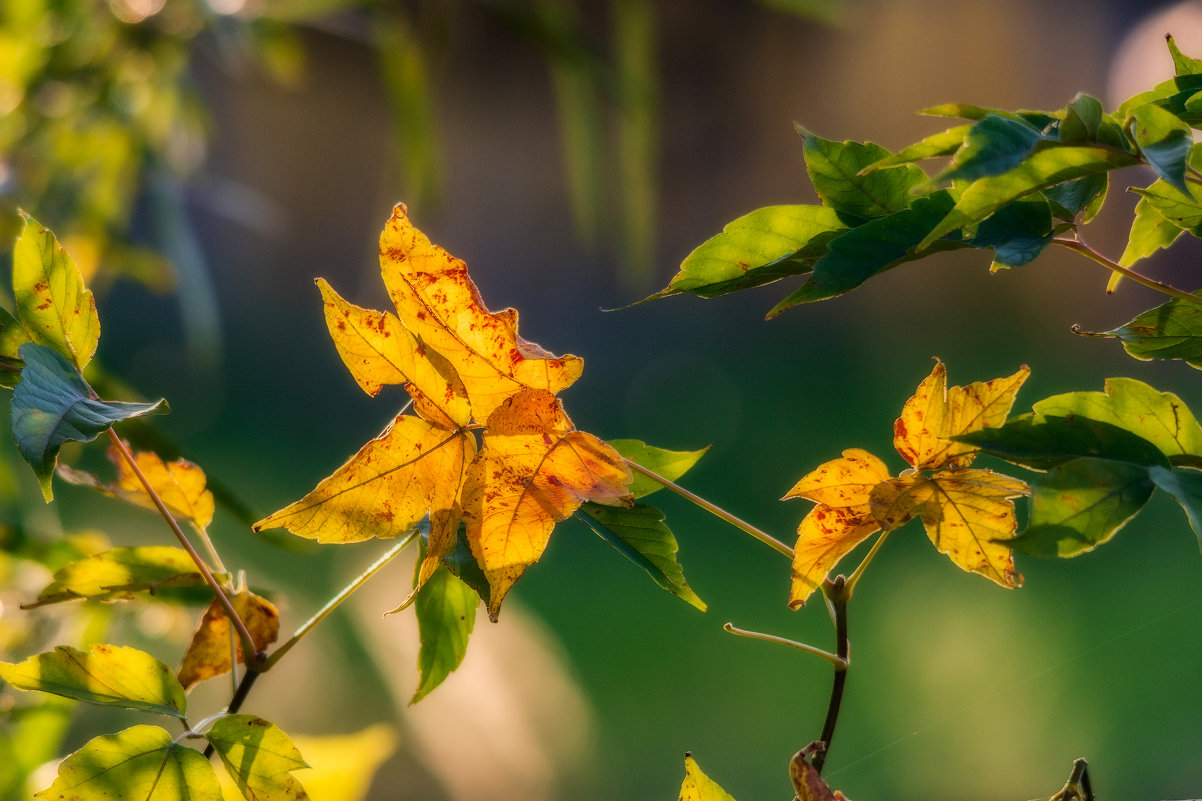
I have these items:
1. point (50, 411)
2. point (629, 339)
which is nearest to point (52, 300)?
point (50, 411)

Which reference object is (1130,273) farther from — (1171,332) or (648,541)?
(648,541)

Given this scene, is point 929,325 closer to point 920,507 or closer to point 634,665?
point 634,665

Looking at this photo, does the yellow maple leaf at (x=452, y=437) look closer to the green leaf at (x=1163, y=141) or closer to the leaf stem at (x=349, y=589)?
the leaf stem at (x=349, y=589)

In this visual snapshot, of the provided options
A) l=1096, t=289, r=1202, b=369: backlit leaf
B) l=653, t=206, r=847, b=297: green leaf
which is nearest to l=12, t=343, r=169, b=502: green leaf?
l=653, t=206, r=847, b=297: green leaf

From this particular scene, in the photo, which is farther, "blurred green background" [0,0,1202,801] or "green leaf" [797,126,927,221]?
"blurred green background" [0,0,1202,801]

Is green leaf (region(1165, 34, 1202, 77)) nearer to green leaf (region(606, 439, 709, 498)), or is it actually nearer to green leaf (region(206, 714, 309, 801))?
green leaf (region(606, 439, 709, 498))
